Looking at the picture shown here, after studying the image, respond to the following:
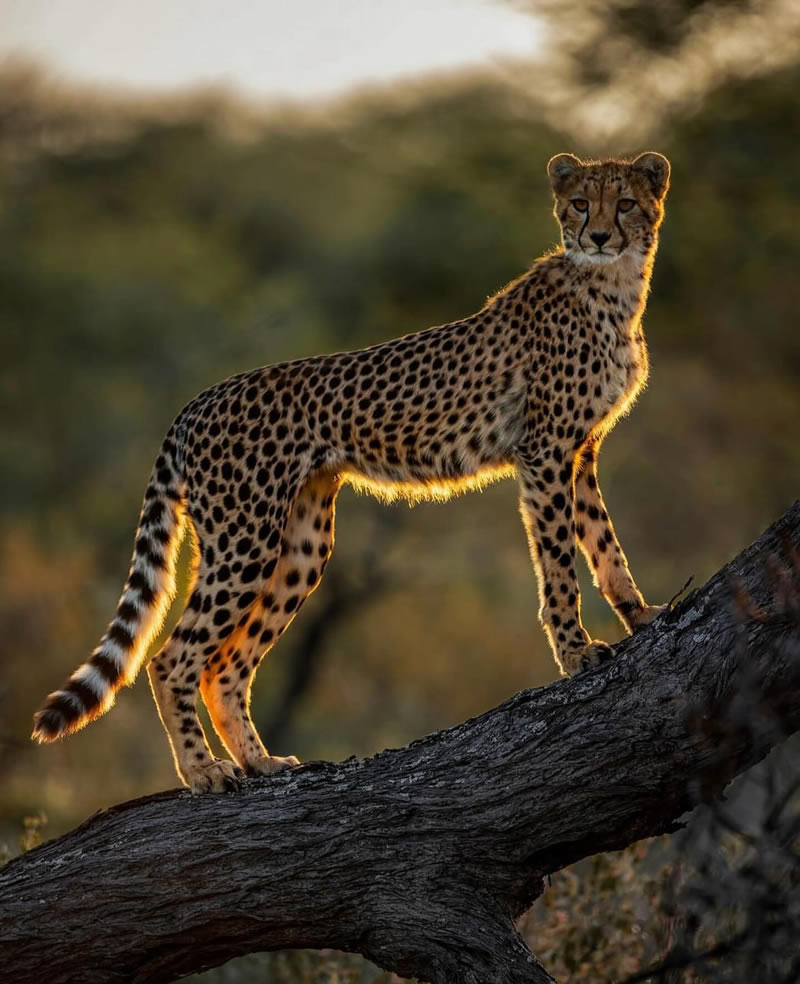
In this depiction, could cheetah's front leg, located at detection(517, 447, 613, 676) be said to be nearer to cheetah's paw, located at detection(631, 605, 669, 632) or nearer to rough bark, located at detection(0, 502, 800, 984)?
cheetah's paw, located at detection(631, 605, 669, 632)

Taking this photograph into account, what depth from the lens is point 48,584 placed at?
15.7 metres

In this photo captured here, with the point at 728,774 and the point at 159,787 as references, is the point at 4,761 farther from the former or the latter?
the point at 728,774

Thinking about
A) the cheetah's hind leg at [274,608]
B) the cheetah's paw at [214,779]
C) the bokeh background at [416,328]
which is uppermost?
the bokeh background at [416,328]

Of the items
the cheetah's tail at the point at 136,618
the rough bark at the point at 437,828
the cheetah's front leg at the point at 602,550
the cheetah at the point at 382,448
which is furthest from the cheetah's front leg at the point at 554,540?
the cheetah's tail at the point at 136,618

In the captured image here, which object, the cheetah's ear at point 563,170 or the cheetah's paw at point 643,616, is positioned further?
the cheetah's ear at point 563,170

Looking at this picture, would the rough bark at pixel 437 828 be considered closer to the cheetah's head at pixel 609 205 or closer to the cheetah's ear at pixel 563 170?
the cheetah's head at pixel 609 205

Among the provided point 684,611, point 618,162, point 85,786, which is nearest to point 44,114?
point 85,786

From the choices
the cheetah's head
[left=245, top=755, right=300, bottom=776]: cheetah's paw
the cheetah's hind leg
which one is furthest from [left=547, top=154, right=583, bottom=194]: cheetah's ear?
[left=245, top=755, right=300, bottom=776]: cheetah's paw

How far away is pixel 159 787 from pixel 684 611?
26.8 feet

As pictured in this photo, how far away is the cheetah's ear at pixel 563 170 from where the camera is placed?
19.3ft

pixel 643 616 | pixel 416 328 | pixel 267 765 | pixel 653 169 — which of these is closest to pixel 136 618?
pixel 267 765

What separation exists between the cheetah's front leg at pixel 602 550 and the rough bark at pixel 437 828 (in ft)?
2.78

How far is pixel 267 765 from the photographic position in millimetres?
5613

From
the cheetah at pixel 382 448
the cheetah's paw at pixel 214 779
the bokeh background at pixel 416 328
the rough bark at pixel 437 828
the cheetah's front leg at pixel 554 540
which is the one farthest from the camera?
the bokeh background at pixel 416 328
